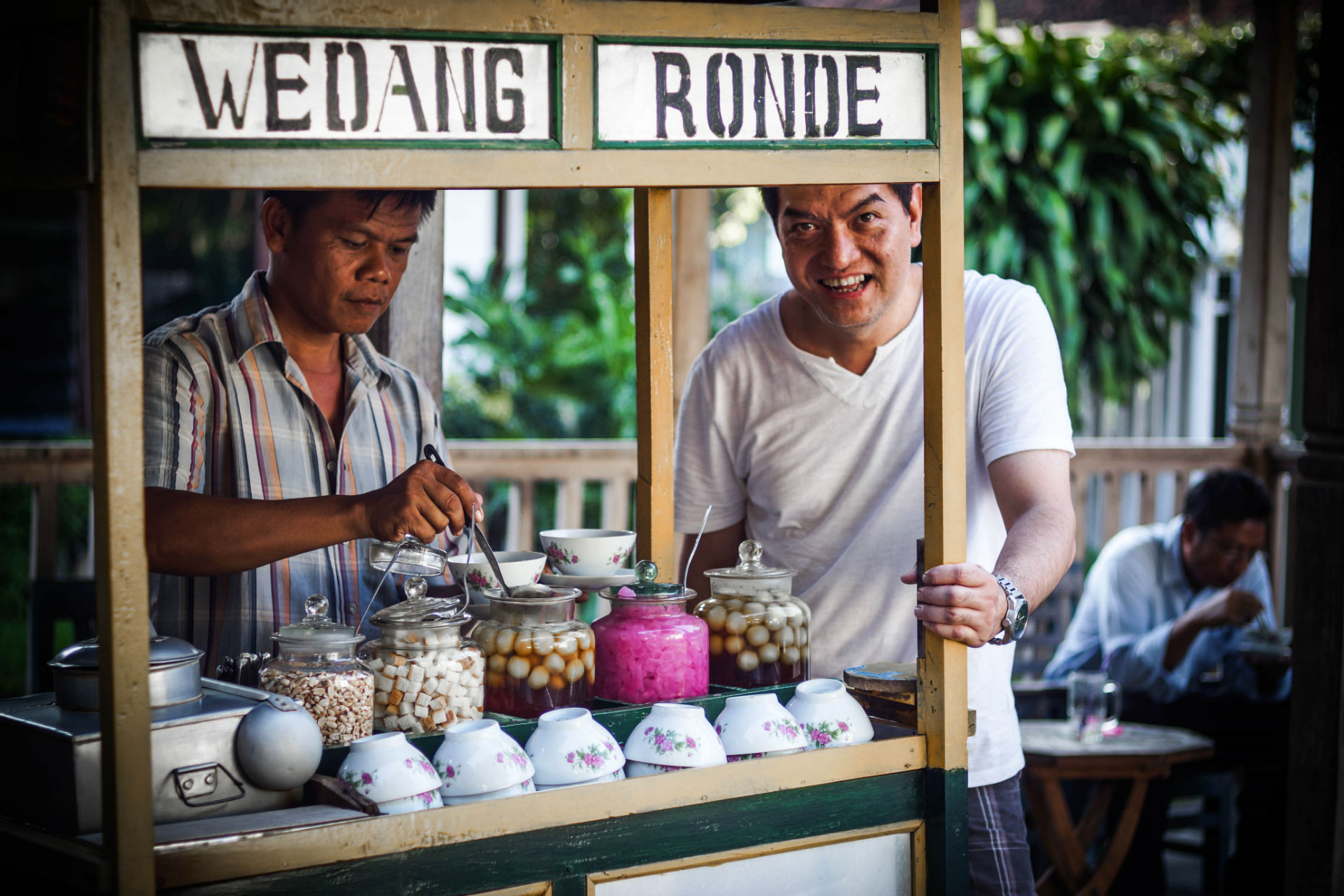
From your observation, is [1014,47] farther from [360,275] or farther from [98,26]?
[98,26]

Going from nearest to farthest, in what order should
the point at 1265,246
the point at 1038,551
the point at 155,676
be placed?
the point at 155,676 → the point at 1038,551 → the point at 1265,246

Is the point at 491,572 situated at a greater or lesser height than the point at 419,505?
lesser

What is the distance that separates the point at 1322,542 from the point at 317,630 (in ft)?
7.16

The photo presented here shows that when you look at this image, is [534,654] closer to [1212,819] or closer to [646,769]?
[646,769]

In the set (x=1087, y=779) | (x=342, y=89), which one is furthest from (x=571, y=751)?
(x=1087, y=779)

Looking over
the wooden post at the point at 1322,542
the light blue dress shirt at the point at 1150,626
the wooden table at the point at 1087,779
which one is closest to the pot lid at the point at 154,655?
the wooden post at the point at 1322,542

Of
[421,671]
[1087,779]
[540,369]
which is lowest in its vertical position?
[1087,779]

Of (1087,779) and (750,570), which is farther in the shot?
(1087,779)

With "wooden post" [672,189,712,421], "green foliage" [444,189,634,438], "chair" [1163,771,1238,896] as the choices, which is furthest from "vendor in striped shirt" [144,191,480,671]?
"green foliage" [444,189,634,438]

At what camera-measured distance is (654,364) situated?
185cm

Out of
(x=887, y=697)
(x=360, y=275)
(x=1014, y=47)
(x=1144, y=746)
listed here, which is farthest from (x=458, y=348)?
(x=887, y=697)

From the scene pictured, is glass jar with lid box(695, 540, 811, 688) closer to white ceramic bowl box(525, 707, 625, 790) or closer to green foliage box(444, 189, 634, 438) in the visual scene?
white ceramic bowl box(525, 707, 625, 790)

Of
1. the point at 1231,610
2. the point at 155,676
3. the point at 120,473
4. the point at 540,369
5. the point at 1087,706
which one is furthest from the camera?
the point at 540,369

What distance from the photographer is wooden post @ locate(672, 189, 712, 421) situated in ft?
14.6
